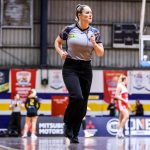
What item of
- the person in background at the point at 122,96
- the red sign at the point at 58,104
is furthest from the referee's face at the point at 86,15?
the red sign at the point at 58,104

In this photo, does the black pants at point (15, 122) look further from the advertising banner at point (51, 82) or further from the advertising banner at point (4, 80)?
the advertising banner at point (51, 82)

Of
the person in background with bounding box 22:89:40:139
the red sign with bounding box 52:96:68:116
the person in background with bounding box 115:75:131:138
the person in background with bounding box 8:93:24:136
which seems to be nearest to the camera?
the person in background with bounding box 115:75:131:138

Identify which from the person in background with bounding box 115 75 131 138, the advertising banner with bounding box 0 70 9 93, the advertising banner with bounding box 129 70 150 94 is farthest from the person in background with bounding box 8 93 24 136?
the advertising banner with bounding box 129 70 150 94

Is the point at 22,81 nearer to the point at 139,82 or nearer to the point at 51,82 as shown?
the point at 51,82

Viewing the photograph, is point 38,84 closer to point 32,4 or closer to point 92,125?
point 32,4

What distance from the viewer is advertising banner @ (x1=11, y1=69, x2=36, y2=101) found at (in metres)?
34.1

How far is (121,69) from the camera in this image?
116 ft

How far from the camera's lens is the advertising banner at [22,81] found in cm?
3412

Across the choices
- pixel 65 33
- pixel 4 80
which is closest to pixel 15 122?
pixel 4 80

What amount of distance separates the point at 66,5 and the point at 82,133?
1267 cm

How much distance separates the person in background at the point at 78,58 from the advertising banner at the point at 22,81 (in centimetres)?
2516

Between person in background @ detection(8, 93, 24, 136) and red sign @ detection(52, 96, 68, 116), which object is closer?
person in background @ detection(8, 93, 24, 136)

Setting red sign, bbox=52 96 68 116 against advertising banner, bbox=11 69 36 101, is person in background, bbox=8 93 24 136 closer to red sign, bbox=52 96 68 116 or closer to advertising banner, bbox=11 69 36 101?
red sign, bbox=52 96 68 116

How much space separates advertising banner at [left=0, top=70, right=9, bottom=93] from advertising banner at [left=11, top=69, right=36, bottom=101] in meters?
0.30
